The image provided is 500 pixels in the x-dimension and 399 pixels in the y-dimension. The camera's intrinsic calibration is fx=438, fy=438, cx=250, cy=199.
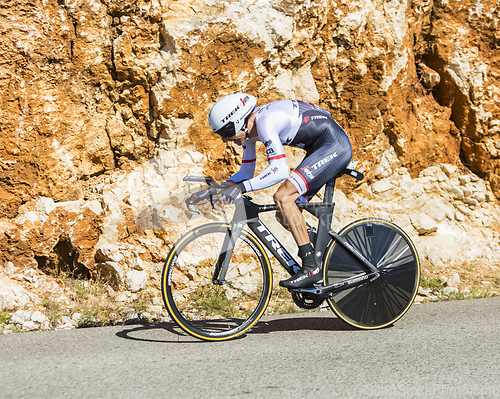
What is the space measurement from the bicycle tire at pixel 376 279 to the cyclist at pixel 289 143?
271 millimetres

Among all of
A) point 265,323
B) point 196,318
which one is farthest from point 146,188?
point 265,323

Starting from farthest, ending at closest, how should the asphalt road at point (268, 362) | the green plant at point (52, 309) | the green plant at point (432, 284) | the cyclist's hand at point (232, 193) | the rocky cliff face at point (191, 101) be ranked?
the green plant at point (432, 284)
the rocky cliff face at point (191, 101)
the green plant at point (52, 309)
the cyclist's hand at point (232, 193)
the asphalt road at point (268, 362)

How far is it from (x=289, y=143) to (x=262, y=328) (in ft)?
5.93

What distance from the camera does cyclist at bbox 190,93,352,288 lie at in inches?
148

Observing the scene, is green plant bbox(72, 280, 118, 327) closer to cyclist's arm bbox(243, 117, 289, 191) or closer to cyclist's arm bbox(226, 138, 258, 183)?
cyclist's arm bbox(226, 138, 258, 183)

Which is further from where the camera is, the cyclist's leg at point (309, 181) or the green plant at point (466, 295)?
the green plant at point (466, 295)

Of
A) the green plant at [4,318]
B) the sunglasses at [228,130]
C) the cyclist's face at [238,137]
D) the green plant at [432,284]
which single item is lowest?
the green plant at [4,318]

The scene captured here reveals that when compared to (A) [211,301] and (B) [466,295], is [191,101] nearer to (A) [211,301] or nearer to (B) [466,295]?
(A) [211,301]

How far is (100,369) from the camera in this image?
3.16m

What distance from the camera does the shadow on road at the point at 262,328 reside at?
156 inches

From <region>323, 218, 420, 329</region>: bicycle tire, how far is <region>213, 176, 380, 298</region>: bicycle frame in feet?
0.18

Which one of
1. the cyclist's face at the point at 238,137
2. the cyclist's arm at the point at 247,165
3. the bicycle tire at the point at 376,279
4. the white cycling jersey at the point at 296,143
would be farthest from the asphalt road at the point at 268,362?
the cyclist's face at the point at 238,137

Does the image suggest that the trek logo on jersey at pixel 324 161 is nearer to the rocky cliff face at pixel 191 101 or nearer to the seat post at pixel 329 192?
the seat post at pixel 329 192

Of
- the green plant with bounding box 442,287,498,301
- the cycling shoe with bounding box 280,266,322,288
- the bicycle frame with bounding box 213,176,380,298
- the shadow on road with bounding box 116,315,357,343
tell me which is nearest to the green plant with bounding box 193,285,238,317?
the shadow on road with bounding box 116,315,357,343
